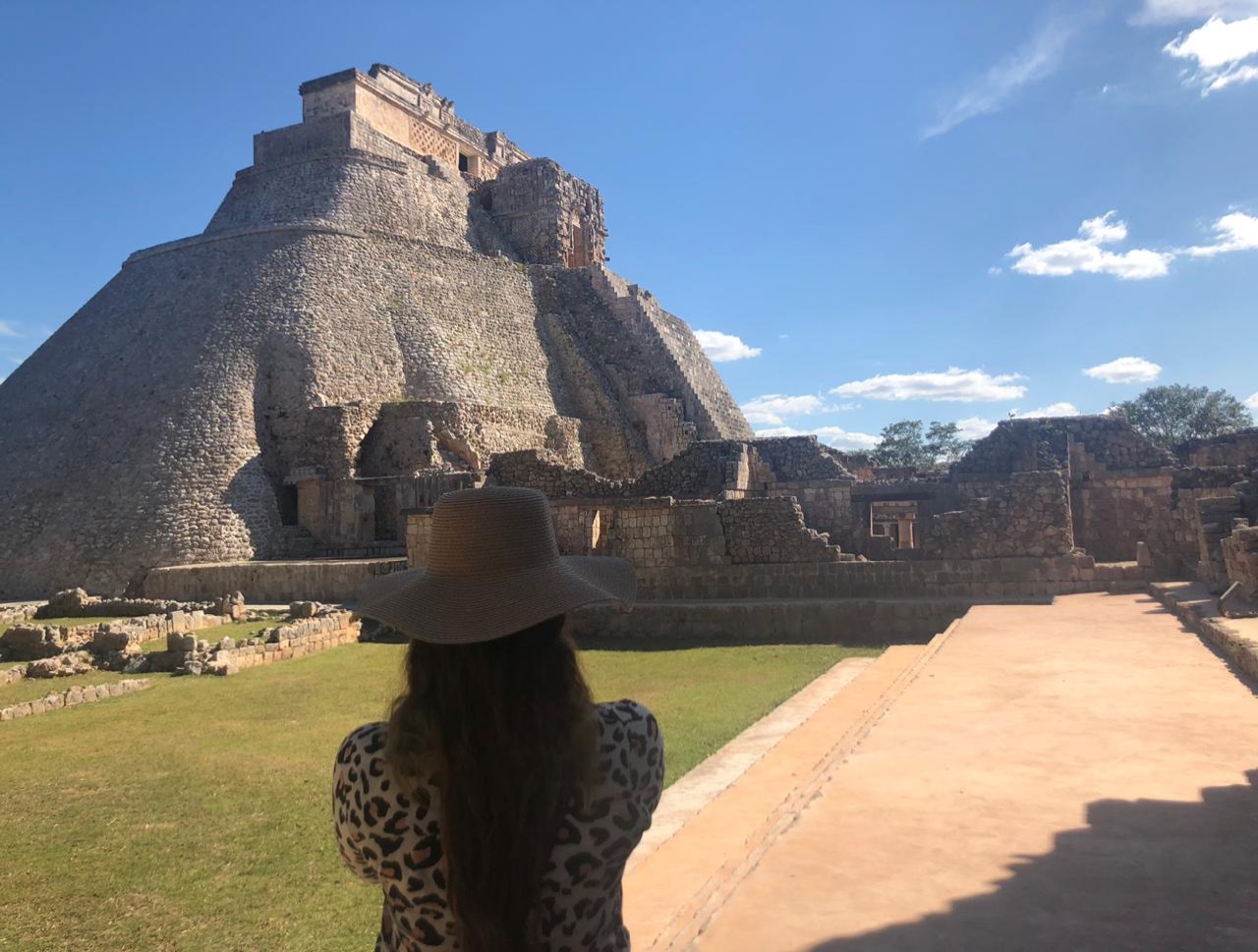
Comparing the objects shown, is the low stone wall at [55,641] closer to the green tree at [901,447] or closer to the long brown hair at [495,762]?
the long brown hair at [495,762]

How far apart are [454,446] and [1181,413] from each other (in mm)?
42410

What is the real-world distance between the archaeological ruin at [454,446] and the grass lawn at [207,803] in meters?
4.76

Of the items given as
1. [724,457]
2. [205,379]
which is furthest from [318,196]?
[724,457]

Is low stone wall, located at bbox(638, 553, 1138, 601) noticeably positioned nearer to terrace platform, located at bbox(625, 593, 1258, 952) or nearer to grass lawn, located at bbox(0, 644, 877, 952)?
grass lawn, located at bbox(0, 644, 877, 952)

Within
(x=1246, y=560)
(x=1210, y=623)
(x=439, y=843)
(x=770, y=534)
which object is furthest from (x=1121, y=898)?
(x=770, y=534)

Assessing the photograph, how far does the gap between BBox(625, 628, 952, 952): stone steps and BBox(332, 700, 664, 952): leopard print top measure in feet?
4.73

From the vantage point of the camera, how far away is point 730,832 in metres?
4.58

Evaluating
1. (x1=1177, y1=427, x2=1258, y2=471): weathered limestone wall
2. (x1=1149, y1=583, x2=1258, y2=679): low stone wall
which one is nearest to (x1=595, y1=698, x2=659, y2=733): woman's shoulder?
(x1=1149, y1=583, x2=1258, y2=679): low stone wall

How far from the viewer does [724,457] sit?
19922mm

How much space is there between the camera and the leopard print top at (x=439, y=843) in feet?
6.11

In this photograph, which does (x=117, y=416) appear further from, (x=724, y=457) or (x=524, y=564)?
(x=524, y=564)

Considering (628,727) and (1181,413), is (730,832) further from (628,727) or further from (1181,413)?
(1181,413)

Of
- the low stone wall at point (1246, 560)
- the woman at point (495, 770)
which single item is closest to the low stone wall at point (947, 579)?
the low stone wall at point (1246, 560)

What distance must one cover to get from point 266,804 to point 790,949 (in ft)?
13.4
